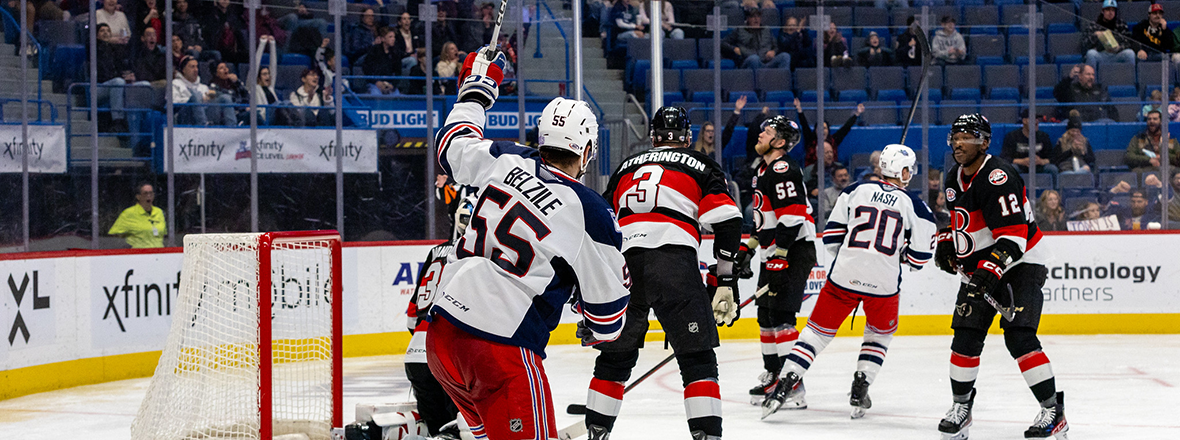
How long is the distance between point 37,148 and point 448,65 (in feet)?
9.20

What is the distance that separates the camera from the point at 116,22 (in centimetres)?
716

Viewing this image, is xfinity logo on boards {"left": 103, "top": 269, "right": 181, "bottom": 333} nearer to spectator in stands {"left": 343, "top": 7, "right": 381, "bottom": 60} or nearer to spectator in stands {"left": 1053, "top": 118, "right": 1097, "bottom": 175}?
spectator in stands {"left": 343, "top": 7, "right": 381, "bottom": 60}

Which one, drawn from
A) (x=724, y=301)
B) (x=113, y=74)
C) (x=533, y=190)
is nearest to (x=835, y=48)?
(x=724, y=301)

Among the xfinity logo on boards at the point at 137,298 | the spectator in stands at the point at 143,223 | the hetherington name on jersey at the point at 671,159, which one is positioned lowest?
the xfinity logo on boards at the point at 137,298

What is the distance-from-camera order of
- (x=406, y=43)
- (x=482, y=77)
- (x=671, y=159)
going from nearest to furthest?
(x=482, y=77) → (x=671, y=159) → (x=406, y=43)

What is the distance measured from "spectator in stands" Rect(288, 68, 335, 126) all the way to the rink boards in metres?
0.91

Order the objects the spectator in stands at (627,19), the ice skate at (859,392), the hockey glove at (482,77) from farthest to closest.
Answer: the spectator in stands at (627,19) → the ice skate at (859,392) → the hockey glove at (482,77)

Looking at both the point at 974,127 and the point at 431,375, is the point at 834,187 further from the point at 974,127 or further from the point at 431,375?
the point at 431,375

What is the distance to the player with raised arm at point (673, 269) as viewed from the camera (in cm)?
367

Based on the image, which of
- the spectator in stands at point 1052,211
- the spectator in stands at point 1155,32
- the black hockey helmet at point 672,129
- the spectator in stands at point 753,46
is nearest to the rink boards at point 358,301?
the spectator in stands at point 1052,211

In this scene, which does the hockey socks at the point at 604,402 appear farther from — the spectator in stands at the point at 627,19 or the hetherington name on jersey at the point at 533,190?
the spectator in stands at the point at 627,19

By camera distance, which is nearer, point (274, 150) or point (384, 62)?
point (274, 150)

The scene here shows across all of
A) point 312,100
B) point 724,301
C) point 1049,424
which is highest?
point 312,100

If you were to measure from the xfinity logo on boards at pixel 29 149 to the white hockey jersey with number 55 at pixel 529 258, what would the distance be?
16.1 ft
